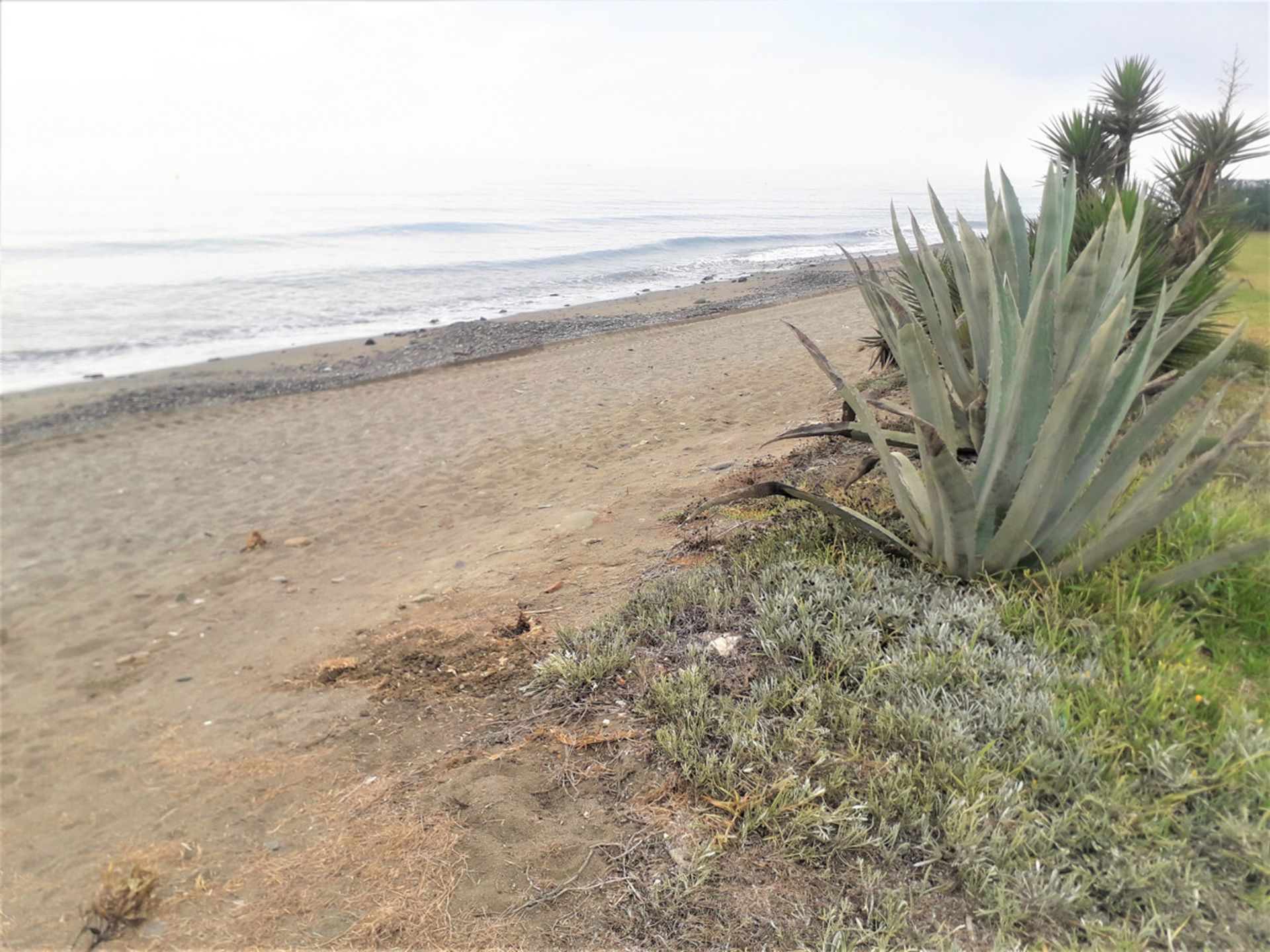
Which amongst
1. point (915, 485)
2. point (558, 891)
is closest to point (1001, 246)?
point (915, 485)

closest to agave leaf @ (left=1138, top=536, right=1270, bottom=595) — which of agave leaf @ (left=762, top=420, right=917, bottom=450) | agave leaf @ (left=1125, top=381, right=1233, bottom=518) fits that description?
agave leaf @ (left=1125, top=381, right=1233, bottom=518)

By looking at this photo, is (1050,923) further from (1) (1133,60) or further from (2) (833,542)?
(1) (1133,60)

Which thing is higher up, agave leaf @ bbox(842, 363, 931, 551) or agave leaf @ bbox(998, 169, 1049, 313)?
agave leaf @ bbox(998, 169, 1049, 313)

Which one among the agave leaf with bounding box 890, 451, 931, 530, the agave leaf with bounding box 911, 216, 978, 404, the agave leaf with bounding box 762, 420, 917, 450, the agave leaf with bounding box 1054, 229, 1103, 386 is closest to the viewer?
the agave leaf with bounding box 1054, 229, 1103, 386

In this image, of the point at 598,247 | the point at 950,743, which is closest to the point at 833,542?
the point at 950,743

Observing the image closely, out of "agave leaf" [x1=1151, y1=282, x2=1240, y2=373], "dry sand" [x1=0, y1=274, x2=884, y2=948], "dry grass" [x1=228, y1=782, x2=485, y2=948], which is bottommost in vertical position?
"dry sand" [x1=0, y1=274, x2=884, y2=948]

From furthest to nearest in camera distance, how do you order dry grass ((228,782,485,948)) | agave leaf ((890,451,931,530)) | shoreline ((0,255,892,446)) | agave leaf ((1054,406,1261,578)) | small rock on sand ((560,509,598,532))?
shoreline ((0,255,892,446)) < small rock on sand ((560,509,598,532)) < agave leaf ((890,451,931,530)) < agave leaf ((1054,406,1261,578)) < dry grass ((228,782,485,948))

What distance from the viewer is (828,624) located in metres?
2.47

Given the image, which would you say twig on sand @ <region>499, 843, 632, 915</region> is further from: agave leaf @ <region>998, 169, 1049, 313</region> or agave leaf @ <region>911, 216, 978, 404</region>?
agave leaf @ <region>998, 169, 1049, 313</region>

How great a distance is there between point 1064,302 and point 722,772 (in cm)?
200

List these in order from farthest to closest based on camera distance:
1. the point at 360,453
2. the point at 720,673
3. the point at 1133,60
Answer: the point at 360,453 → the point at 1133,60 → the point at 720,673

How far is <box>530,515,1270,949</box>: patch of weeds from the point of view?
1599 millimetres

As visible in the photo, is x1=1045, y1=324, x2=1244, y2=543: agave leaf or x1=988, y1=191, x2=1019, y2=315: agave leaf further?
x1=988, y1=191, x2=1019, y2=315: agave leaf

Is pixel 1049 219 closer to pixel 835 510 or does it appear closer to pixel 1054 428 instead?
pixel 1054 428
